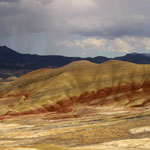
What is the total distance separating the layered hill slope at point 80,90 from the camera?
4764 inches

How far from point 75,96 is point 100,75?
61.0 feet

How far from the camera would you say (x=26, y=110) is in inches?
4673

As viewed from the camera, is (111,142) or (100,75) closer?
(111,142)

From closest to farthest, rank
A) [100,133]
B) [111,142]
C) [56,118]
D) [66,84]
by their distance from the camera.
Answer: [111,142] → [100,133] → [56,118] → [66,84]

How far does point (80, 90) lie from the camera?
13238 centimetres

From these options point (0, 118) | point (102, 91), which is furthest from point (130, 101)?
point (0, 118)

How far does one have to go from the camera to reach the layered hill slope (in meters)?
121

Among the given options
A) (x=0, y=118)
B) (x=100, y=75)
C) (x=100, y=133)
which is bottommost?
(x=0, y=118)

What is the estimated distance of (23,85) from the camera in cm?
15262

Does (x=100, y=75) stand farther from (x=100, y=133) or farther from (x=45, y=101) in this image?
(x=100, y=133)

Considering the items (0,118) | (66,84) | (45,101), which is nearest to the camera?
(0,118)

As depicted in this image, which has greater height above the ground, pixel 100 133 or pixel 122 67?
pixel 122 67

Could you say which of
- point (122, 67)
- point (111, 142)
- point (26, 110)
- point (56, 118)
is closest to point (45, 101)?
point (26, 110)

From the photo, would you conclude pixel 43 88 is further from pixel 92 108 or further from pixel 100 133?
pixel 100 133
